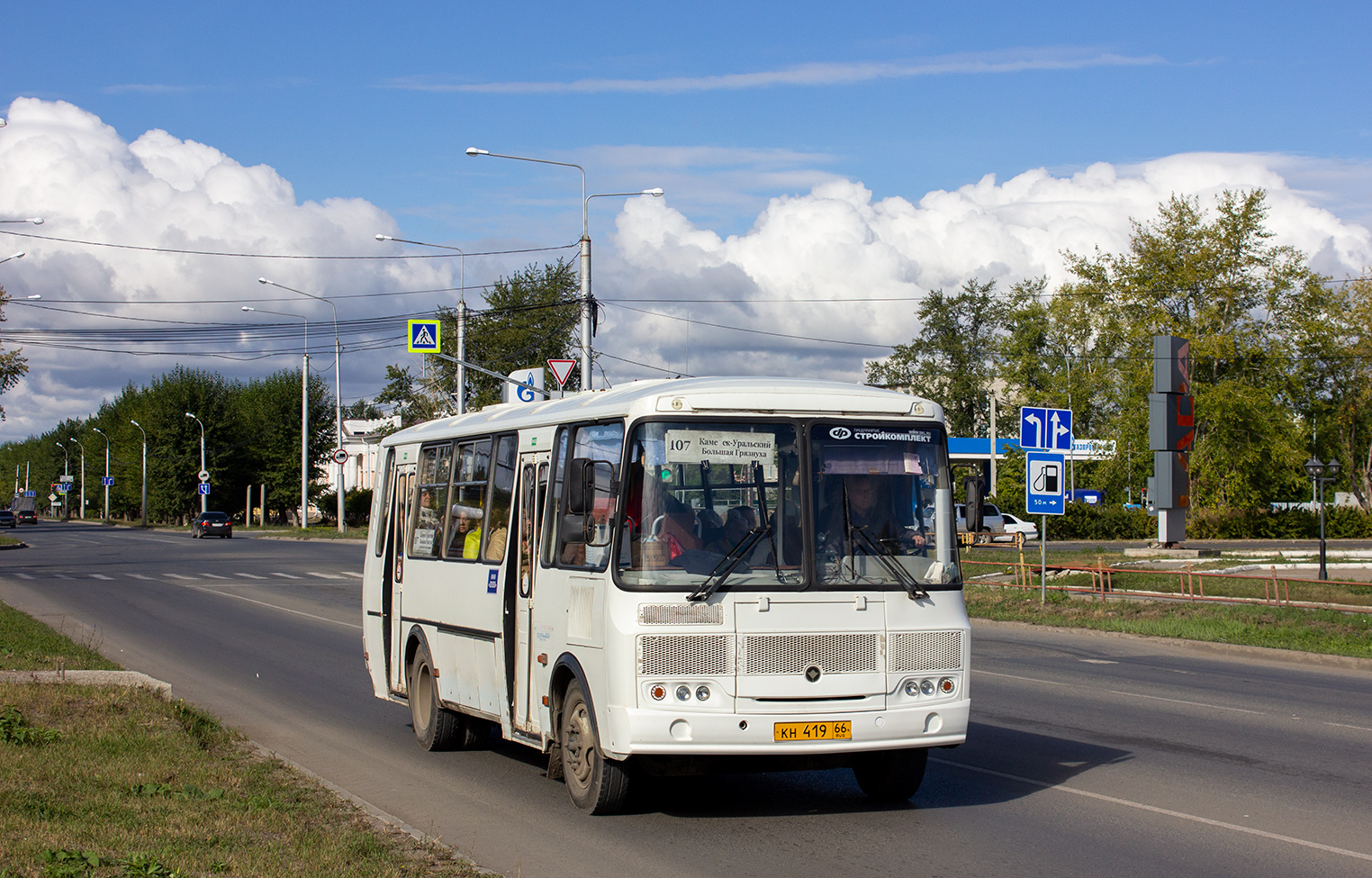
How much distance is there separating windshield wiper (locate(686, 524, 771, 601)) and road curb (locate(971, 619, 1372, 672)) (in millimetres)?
13313

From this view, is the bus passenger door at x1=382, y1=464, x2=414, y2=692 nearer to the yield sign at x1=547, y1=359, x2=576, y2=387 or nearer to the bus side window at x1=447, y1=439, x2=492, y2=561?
the bus side window at x1=447, y1=439, x2=492, y2=561

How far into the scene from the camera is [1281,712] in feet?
42.7

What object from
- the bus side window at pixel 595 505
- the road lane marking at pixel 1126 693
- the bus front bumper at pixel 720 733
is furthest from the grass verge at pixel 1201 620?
the bus side window at pixel 595 505

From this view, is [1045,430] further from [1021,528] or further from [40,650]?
[1021,528]

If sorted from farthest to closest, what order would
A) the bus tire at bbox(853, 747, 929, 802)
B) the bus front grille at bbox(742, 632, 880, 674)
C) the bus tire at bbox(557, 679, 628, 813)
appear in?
the bus tire at bbox(853, 747, 929, 802) → the bus tire at bbox(557, 679, 628, 813) → the bus front grille at bbox(742, 632, 880, 674)

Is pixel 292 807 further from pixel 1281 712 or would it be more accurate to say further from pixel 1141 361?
pixel 1141 361

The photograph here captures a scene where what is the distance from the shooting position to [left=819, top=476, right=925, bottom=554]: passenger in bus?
7875mm

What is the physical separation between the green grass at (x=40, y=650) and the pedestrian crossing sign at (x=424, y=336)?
59.7 feet

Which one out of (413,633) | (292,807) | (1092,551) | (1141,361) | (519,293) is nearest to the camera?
(292,807)

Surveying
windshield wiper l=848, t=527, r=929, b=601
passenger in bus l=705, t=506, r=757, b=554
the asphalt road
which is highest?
passenger in bus l=705, t=506, r=757, b=554

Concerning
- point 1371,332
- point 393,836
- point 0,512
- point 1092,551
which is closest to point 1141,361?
point 1371,332

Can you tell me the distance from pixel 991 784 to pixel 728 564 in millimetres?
2880

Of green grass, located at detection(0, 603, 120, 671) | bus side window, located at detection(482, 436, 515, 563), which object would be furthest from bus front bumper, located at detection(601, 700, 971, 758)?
green grass, located at detection(0, 603, 120, 671)

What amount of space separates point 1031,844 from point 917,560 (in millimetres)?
1756
